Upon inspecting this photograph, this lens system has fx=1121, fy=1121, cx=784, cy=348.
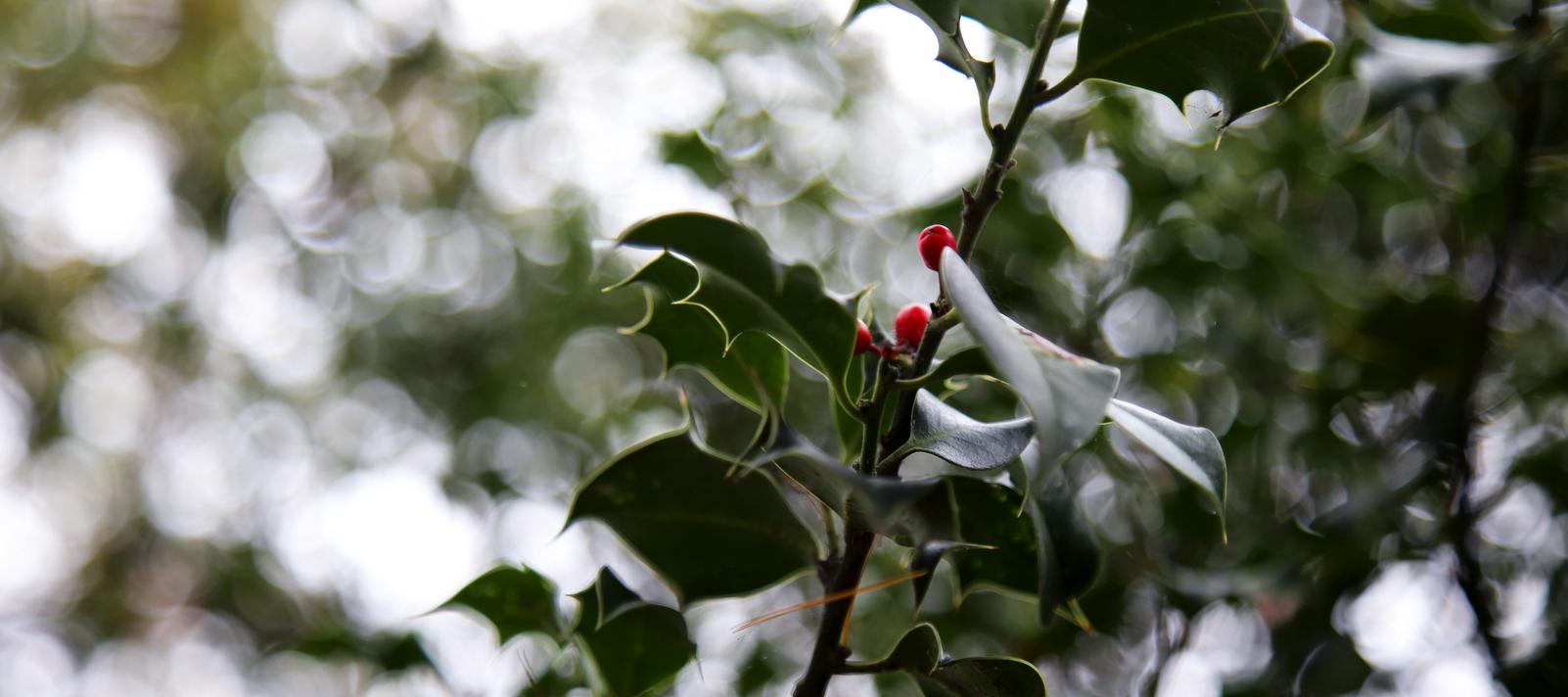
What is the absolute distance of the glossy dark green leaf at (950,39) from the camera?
56cm

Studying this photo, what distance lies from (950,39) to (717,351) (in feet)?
0.70

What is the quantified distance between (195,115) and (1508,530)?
4350 millimetres

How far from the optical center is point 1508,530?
1.62 metres

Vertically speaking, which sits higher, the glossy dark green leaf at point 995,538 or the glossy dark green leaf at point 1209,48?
the glossy dark green leaf at point 1209,48

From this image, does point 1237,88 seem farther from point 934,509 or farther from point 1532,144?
point 1532,144

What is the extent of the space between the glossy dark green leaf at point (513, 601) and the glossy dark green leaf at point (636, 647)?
10cm

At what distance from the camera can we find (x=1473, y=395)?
138 centimetres

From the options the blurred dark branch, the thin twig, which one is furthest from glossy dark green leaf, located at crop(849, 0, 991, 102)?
the blurred dark branch

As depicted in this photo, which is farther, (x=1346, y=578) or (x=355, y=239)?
(x=355, y=239)

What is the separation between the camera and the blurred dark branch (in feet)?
4.01

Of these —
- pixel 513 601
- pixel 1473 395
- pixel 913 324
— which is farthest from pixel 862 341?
pixel 1473 395

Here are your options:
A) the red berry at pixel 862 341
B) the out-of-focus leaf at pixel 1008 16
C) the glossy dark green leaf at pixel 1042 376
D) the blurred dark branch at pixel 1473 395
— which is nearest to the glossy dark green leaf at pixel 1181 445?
the glossy dark green leaf at pixel 1042 376

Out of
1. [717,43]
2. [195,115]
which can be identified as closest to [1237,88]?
[717,43]

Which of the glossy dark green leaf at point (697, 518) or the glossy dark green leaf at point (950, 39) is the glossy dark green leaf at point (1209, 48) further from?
the glossy dark green leaf at point (697, 518)
